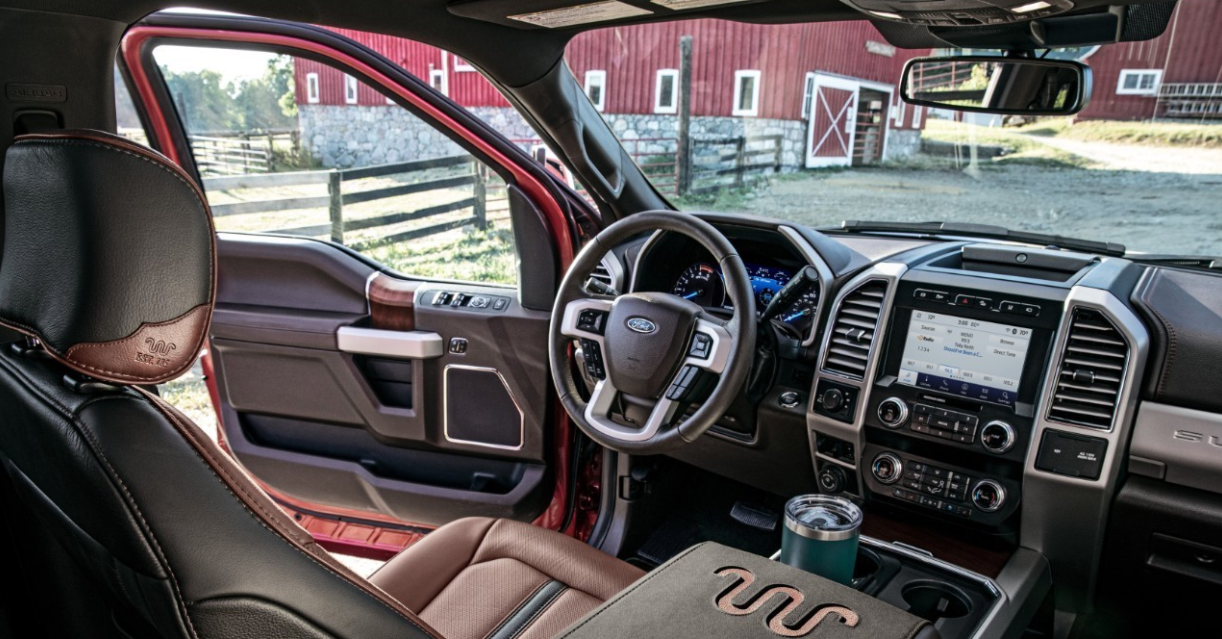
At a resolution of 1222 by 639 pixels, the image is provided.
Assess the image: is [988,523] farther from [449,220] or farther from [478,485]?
[449,220]

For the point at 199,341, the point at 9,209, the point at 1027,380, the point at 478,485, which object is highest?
the point at 9,209

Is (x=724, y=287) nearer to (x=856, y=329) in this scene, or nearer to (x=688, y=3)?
(x=856, y=329)

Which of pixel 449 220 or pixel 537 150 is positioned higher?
pixel 537 150

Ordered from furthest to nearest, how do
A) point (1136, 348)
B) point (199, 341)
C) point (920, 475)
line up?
point (920, 475), point (1136, 348), point (199, 341)

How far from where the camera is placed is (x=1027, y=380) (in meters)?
1.81

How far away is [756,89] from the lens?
5.25 m

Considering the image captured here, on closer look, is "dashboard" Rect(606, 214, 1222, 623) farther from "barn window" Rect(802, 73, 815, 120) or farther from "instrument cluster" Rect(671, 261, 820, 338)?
"barn window" Rect(802, 73, 815, 120)

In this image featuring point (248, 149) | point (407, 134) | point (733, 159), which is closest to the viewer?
point (407, 134)

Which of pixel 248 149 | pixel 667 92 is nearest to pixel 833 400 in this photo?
pixel 667 92

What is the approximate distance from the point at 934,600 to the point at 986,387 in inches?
19.7

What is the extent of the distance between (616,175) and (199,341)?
169 cm

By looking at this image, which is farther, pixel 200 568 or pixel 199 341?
pixel 199 341

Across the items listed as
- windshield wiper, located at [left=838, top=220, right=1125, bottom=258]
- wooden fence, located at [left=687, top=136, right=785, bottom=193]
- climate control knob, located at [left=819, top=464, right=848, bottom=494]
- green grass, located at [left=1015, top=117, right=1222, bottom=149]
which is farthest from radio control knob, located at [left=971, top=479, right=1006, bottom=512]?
wooden fence, located at [left=687, top=136, right=785, bottom=193]

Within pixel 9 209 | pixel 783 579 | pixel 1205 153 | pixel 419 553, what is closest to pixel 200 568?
pixel 9 209
